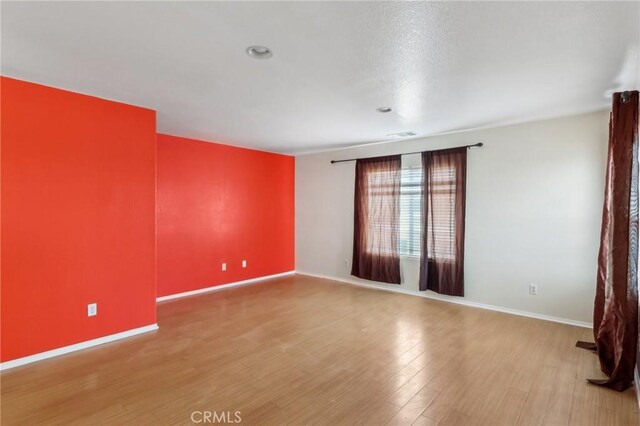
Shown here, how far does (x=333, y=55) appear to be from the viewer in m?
2.32

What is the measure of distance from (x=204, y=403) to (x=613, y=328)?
125 inches

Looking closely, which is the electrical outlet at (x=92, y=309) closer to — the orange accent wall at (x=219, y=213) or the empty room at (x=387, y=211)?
the empty room at (x=387, y=211)

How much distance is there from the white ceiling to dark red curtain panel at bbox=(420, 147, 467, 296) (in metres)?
1.03

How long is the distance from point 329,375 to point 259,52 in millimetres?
2536

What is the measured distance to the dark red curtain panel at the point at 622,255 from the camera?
7.97ft

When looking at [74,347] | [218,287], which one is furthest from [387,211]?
[74,347]

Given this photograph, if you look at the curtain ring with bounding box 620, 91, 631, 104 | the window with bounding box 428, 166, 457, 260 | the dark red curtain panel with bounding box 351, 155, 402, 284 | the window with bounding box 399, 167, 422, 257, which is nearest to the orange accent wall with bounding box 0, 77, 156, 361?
the dark red curtain panel with bounding box 351, 155, 402, 284

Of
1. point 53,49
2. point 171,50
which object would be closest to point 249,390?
point 171,50

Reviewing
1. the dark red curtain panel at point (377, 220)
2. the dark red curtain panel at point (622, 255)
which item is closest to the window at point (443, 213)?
the dark red curtain panel at point (377, 220)

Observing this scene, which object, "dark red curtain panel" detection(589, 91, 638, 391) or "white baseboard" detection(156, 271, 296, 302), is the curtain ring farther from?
"white baseboard" detection(156, 271, 296, 302)

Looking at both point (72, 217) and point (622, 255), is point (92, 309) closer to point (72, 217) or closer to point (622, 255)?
point (72, 217)

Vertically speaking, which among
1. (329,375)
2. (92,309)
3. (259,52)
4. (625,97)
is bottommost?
(329,375)

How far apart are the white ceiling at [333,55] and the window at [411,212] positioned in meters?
1.47

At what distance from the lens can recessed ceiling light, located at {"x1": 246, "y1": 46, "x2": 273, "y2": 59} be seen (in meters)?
2.22
